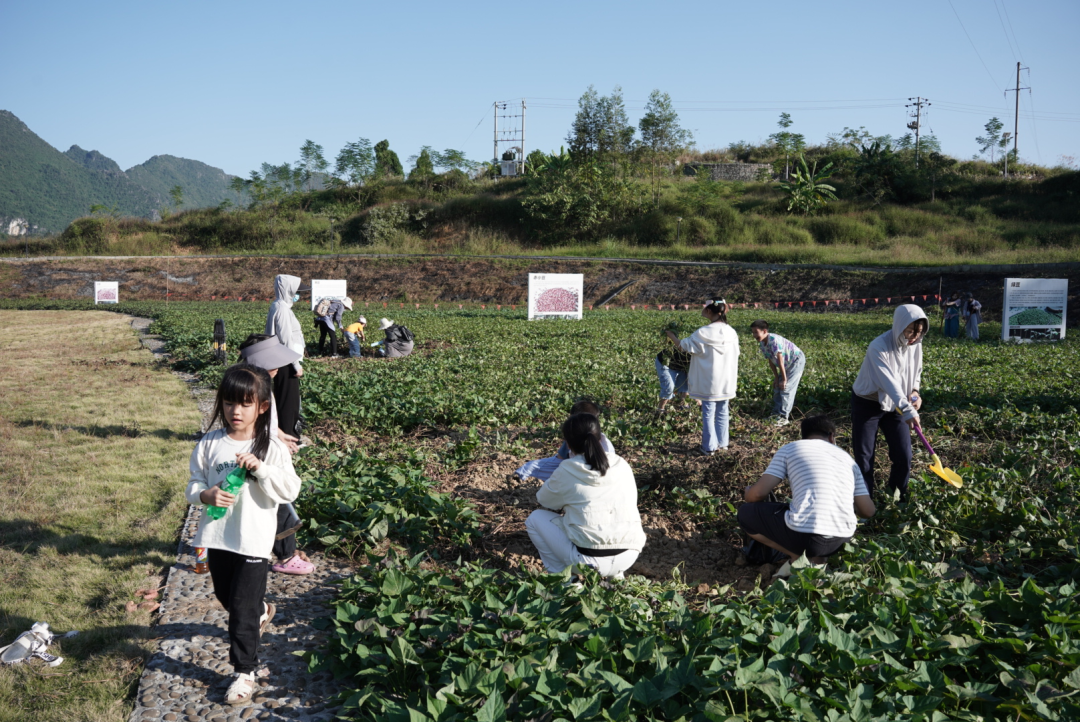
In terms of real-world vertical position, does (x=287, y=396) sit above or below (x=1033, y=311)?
below

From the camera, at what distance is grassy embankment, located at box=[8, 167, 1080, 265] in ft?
119

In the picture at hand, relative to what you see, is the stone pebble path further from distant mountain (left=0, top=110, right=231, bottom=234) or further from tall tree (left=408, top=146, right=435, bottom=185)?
distant mountain (left=0, top=110, right=231, bottom=234)

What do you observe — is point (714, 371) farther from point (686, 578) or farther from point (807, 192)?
point (807, 192)

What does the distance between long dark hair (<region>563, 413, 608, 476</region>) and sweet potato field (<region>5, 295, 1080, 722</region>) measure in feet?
2.07

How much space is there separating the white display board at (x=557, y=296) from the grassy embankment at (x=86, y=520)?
530 inches

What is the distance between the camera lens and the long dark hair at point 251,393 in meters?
3.35

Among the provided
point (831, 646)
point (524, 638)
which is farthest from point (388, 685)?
point (831, 646)

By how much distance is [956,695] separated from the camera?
2703 millimetres

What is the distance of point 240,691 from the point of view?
3189 mm

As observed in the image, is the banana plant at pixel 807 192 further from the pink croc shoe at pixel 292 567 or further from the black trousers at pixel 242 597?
the black trousers at pixel 242 597

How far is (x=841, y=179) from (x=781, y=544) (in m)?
50.3

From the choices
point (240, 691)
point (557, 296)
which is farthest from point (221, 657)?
point (557, 296)

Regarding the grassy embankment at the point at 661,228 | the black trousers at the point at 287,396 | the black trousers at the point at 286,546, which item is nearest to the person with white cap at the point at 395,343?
the black trousers at the point at 287,396

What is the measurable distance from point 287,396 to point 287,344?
2.76 ft
